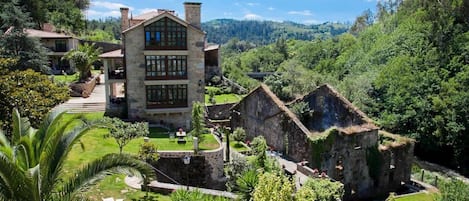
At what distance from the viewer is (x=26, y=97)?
54.8 ft

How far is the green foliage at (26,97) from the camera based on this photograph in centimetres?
1622

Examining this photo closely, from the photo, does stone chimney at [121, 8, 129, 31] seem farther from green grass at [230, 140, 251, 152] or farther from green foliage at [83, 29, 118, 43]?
green foliage at [83, 29, 118, 43]

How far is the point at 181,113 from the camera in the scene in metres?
33.1

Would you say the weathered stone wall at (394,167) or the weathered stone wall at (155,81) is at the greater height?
the weathered stone wall at (155,81)

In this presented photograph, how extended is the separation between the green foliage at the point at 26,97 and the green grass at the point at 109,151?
3.75 ft

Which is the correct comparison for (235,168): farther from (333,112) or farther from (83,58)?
(83,58)

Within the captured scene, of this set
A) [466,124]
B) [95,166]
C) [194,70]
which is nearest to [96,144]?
[194,70]

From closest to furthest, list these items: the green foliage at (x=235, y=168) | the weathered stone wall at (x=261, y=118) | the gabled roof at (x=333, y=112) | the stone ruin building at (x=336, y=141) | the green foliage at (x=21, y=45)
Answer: the green foliage at (x=235, y=168), the stone ruin building at (x=336, y=141), the gabled roof at (x=333, y=112), the weathered stone wall at (x=261, y=118), the green foliage at (x=21, y=45)

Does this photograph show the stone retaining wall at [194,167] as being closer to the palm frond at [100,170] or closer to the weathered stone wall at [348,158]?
the weathered stone wall at [348,158]

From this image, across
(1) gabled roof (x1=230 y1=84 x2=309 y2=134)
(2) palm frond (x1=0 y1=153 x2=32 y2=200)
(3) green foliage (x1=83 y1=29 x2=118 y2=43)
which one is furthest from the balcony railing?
(3) green foliage (x1=83 y1=29 x2=118 y2=43)

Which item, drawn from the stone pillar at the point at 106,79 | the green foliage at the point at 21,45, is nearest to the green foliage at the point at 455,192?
the stone pillar at the point at 106,79

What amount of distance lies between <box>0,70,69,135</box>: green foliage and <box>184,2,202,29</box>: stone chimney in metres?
16.1

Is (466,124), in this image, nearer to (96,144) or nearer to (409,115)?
(409,115)

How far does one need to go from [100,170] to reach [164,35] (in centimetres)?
2121
